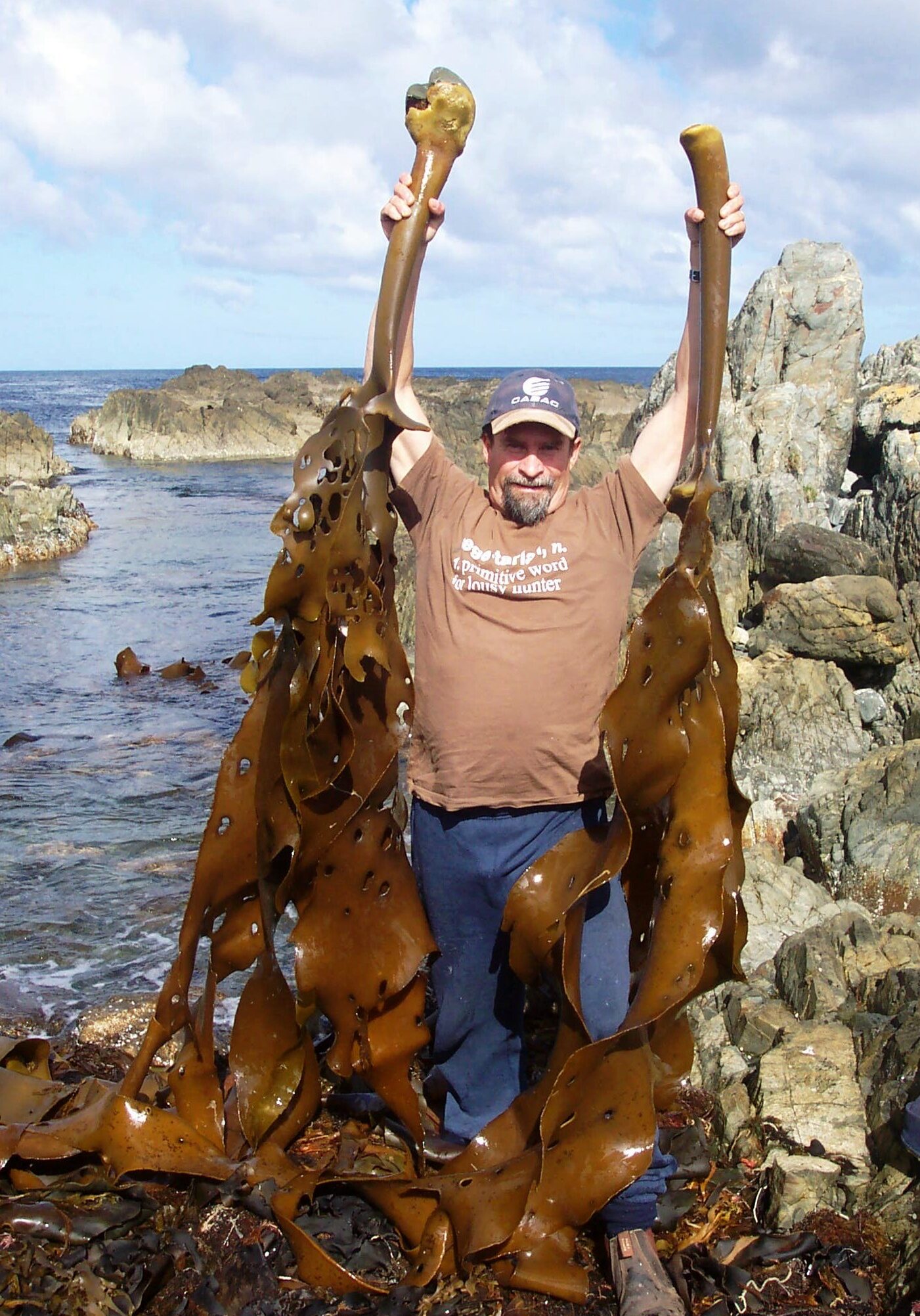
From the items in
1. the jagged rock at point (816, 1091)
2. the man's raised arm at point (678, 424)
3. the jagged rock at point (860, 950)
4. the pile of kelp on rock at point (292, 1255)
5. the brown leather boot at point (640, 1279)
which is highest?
the man's raised arm at point (678, 424)

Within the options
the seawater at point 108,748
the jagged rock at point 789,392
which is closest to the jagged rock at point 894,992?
the seawater at point 108,748

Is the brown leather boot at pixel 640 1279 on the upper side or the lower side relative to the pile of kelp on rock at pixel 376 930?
lower

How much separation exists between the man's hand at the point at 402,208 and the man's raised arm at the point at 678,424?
69 cm

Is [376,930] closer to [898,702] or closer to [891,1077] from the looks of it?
[891,1077]

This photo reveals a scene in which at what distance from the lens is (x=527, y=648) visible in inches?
117

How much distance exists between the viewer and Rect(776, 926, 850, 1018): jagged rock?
13.0 feet

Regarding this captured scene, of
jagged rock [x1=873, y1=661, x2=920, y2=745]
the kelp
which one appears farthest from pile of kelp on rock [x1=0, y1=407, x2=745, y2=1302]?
jagged rock [x1=873, y1=661, x2=920, y2=745]

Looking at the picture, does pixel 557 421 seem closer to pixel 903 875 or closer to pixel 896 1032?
pixel 896 1032

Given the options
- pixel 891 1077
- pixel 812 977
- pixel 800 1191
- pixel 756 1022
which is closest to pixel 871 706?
pixel 812 977

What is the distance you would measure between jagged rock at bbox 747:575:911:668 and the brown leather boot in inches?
276

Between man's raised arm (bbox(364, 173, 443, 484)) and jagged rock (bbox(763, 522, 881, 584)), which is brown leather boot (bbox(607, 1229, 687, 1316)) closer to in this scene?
man's raised arm (bbox(364, 173, 443, 484))

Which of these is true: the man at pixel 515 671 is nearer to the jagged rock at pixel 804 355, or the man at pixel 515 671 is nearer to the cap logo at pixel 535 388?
the cap logo at pixel 535 388

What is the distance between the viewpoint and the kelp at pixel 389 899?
2867 mm

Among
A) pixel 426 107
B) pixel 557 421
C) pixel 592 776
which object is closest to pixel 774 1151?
pixel 592 776
